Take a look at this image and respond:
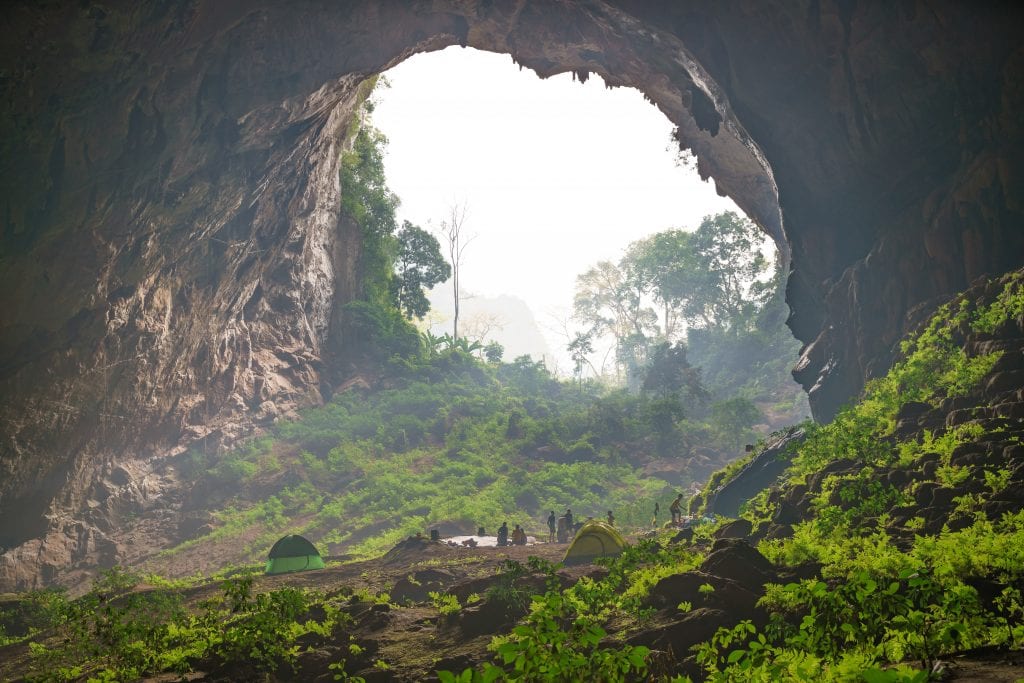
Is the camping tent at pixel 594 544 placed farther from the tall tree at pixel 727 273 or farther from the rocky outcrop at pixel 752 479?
the tall tree at pixel 727 273

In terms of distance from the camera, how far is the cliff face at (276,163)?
14.8 meters

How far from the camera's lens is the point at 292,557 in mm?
18125

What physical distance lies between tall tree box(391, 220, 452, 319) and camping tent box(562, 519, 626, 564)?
30.1 meters

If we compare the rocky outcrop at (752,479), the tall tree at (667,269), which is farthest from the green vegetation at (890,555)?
the tall tree at (667,269)

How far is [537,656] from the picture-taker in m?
4.80

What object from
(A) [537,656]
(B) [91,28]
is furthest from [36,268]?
(A) [537,656]

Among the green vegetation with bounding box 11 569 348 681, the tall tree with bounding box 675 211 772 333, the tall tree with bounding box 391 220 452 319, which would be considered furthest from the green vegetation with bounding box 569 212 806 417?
the green vegetation with bounding box 11 569 348 681

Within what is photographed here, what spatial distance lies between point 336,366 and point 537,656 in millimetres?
34976

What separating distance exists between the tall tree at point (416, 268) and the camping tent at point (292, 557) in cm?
2609

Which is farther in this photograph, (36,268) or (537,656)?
(36,268)

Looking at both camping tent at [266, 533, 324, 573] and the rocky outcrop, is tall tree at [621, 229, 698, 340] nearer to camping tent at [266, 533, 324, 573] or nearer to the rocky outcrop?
the rocky outcrop

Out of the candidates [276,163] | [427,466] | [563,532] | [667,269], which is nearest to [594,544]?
[563,532]

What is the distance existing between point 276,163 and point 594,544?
17.2 meters

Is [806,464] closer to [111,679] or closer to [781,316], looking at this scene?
[111,679]
